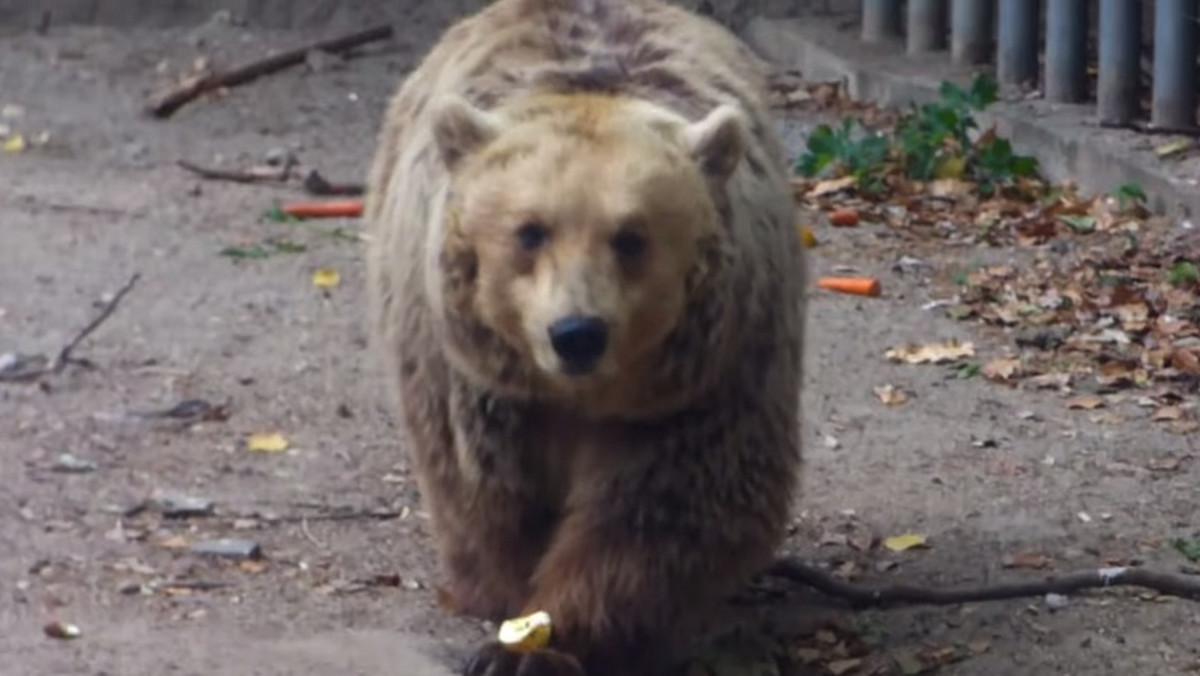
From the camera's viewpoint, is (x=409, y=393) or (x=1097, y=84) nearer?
(x=409, y=393)

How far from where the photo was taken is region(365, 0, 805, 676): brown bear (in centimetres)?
445

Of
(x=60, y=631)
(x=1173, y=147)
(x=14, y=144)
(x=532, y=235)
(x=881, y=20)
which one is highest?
(x=532, y=235)

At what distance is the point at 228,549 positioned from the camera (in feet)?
18.2

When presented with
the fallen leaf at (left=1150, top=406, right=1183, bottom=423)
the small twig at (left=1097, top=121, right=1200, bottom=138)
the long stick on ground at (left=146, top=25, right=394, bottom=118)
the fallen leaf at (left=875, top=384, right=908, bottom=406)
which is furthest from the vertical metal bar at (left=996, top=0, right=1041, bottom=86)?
the fallen leaf at (left=1150, top=406, right=1183, bottom=423)

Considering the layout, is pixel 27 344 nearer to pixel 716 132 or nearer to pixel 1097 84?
pixel 716 132

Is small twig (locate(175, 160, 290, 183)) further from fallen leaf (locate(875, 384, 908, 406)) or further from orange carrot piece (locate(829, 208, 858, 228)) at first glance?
fallen leaf (locate(875, 384, 908, 406))

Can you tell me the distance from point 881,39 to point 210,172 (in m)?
3.03

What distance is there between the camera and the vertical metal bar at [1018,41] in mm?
9656

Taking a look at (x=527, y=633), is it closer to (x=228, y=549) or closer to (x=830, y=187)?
(x=228, y=549)

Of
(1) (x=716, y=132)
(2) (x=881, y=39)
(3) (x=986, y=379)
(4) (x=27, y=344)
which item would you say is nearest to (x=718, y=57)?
(1) (x=716, y=132)

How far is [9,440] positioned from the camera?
631 centimetres

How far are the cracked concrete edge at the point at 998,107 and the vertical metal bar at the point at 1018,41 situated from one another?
22cm

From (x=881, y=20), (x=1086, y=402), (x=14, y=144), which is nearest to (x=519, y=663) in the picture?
(x=1086, y=402)

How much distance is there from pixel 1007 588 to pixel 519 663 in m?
1.08
